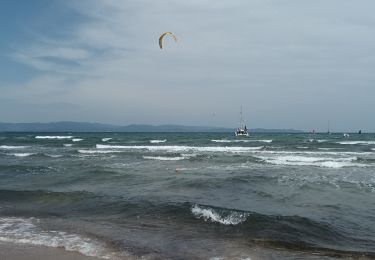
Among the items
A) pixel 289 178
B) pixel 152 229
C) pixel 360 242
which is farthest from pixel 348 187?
pixel 152 229

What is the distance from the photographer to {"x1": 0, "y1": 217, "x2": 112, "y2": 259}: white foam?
8.20 m

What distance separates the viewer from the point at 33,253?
26.0 feet

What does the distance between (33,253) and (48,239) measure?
1.02 meters

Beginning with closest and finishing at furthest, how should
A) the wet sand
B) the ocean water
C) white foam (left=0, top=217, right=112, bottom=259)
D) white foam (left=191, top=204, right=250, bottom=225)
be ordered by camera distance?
the wet sand → white foam (left=0, top=217, right=112, bottom=259) → the ocean water → white foam (left=191, top=204, right=250, bottom=225)

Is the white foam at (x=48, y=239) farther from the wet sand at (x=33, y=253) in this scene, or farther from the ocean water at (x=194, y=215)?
the wet sand at (x=33, y=253)

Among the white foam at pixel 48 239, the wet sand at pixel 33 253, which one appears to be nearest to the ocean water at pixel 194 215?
the white foam at pixel 48 239

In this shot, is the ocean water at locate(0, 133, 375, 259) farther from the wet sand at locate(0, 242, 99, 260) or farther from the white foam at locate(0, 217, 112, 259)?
the wet sand at locate(0, 242, 99, 260)

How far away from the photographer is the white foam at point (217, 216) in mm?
10586

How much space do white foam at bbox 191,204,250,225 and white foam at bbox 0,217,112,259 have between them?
324cm

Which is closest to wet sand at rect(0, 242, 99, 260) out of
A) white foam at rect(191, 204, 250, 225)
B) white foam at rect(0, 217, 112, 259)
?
white foam at rect(0, 217, 112, 259)

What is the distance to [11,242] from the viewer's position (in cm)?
861

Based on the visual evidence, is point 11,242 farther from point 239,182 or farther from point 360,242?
point 239,182

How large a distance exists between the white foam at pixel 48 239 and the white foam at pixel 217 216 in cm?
324

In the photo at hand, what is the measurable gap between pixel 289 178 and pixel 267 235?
384 inches
